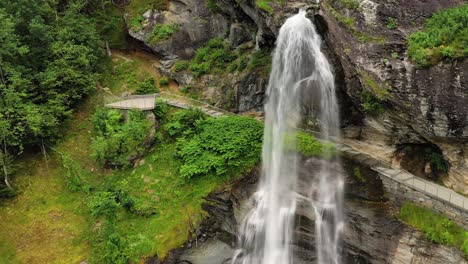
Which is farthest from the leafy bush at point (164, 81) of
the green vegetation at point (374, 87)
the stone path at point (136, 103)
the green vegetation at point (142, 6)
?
the green vegetation at point (374, 87)

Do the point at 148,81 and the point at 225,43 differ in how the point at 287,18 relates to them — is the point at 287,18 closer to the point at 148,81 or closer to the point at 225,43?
the point at 225,43

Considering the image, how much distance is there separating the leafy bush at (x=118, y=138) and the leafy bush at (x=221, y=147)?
245cm

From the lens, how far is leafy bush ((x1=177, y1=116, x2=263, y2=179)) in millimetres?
19203

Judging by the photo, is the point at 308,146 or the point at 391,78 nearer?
the point at 391,78

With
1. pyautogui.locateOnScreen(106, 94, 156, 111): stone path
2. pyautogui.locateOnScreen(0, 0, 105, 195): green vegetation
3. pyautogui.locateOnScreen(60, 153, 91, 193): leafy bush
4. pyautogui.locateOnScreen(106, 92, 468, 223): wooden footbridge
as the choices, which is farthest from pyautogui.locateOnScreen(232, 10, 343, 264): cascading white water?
pyautogui.locateOnScreen(0, 0, 105, 195): green vegetation

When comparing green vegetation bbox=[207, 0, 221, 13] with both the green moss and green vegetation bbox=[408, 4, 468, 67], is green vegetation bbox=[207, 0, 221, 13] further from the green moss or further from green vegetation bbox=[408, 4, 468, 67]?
green vegetation bbox=[408, 4, 468, 67]

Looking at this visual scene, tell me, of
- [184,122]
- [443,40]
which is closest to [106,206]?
[184,122]

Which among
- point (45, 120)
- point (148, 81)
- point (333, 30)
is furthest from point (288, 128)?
point (45, 120)

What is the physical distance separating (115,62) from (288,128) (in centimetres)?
1606

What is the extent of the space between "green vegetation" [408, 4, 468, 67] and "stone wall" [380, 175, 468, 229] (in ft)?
16.7

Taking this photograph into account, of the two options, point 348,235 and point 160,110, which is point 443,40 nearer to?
point 348,235

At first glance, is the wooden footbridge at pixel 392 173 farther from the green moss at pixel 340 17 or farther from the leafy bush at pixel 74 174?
the green moss at pixel 340 17

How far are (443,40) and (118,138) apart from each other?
659 inches

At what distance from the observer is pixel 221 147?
19.8 meters
